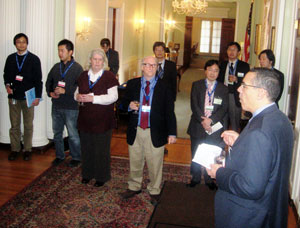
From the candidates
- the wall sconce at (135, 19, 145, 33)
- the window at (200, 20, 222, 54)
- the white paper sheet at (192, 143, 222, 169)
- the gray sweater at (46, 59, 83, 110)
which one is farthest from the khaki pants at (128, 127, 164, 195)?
the window at (200, 20, 222, 54)

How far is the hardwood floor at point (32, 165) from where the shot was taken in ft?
14.4

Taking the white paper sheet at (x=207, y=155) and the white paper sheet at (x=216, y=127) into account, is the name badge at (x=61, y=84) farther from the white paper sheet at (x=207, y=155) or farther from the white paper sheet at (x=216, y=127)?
the white paper sheet at (x=207, y=155)

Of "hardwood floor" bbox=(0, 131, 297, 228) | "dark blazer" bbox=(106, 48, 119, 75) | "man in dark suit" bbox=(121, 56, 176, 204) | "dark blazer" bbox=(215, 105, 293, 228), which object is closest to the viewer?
"dark blazer" bbox=(215, 105, 293, 228)

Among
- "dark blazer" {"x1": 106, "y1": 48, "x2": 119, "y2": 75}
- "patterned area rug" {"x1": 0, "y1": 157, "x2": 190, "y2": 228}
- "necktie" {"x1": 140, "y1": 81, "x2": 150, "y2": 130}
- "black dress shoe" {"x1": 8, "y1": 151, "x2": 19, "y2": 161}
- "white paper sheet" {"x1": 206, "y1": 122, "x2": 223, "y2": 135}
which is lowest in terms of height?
"patterned area rug" {"x1": 0, "y1": 157, "x2": 190, "y2": 228}

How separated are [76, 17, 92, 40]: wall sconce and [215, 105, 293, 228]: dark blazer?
6.02 metres

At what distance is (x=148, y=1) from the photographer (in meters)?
13.8

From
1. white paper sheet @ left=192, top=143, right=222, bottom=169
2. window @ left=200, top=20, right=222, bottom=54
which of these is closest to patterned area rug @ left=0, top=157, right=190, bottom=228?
white paper sheet @ left=192, top=143, right=222, bottom=169

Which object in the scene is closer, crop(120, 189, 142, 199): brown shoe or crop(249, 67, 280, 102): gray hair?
crop(249, 67, 280, 102): gray hair

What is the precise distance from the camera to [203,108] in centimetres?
439

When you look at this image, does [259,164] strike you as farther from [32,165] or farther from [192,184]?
[32,165]

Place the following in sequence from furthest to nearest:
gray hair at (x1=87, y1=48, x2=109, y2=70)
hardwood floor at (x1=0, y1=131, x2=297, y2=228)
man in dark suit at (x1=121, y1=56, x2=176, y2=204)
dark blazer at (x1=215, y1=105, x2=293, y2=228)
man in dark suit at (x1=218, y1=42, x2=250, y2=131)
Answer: man in dark suit at (x1=218, y1=42, x2=250, y2=131) < hardwood floor at (x1=0, y1=131, x2=297, y2=228) < gray hair at (x1=87, y1=48, x2=109, y2=70) < man in dark suit at (x1=121, y1=56, x2=176, y2=204) < dark blazer at (x1=215, y1=105, x2=293, y2=228)

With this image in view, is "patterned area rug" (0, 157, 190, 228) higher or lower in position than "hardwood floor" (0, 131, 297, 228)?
lower

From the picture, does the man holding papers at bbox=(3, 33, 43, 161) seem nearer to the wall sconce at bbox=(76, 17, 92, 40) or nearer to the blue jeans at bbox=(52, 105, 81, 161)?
the blue jeans at bbox=(52, 105, 81, 161)

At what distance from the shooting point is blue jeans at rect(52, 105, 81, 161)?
5.12 m
